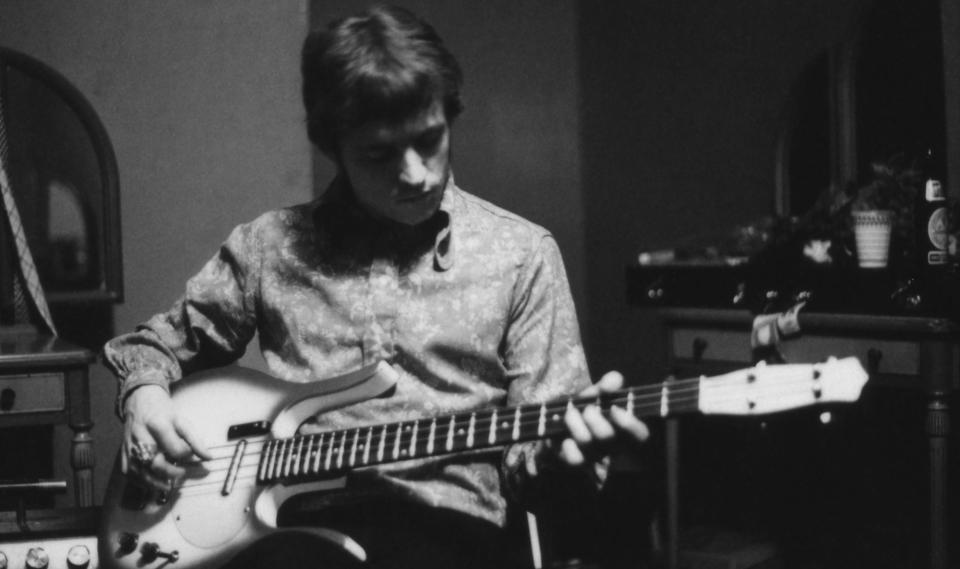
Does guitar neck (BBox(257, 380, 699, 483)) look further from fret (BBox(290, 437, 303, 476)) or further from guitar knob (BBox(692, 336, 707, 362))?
guitar knob (BBox(692, 336, 707, 362))

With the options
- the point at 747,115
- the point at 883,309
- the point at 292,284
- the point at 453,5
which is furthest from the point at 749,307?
the point at 453,5

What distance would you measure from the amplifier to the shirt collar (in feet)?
2.08

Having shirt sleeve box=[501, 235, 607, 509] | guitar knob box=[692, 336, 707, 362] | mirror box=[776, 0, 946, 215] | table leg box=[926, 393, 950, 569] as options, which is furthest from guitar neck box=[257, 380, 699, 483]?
mirror box=[776, 0, 946, 215]

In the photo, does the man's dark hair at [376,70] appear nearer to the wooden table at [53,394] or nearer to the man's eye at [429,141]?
the man's eye at [429,141]

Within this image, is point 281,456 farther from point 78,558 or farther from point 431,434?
point 78,558

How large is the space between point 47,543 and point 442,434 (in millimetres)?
788

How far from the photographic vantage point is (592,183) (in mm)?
4039

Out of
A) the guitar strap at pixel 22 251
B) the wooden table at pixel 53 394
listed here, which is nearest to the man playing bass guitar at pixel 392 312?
the wooden table at pixel 53 394

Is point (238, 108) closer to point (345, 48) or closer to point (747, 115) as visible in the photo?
point (747, 115)

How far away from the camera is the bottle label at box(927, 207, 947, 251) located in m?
2.31

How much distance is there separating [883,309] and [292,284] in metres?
1.31

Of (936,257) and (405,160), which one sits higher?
(405,160)

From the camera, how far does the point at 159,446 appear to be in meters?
1.63

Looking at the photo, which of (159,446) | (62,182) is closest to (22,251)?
(62,182)
